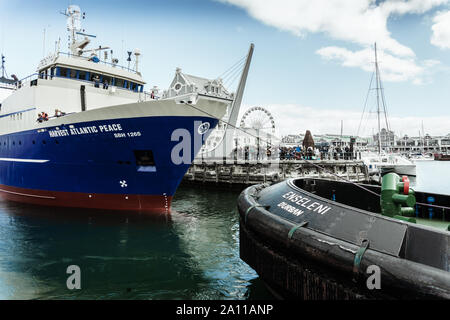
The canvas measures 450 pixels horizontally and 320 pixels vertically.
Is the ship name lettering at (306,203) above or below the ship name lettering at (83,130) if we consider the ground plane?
below

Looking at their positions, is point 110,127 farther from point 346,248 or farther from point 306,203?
point 346,248

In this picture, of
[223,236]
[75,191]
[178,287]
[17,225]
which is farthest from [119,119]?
[178,287]

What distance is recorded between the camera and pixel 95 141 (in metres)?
12.2

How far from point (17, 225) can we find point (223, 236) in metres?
7.90

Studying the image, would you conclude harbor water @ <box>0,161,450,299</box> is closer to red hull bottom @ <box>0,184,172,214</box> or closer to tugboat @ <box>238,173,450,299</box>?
red hull bottom @ <box>0,184,172,214</box>

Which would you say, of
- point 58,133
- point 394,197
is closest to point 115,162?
point 58,133

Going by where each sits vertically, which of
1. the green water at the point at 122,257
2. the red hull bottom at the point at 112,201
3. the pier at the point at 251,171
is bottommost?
the green water at the point at 122,257

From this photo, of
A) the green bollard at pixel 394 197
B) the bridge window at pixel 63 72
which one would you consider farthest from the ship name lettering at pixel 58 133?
the green bollard at pixel 394 197

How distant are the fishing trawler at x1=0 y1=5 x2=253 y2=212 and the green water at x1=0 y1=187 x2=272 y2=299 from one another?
112 cm

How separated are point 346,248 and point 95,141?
1144cm

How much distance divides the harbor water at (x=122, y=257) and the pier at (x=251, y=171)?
11.0m

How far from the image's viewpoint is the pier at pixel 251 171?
77.9ft

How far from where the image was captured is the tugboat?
2.86 metres

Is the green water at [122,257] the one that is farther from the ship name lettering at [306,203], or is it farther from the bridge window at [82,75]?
the bridge window at [82,75]
